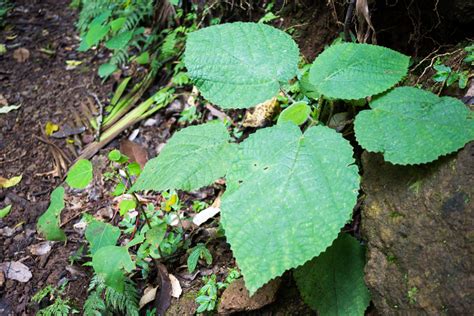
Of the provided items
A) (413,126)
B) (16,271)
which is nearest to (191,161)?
(413,126)

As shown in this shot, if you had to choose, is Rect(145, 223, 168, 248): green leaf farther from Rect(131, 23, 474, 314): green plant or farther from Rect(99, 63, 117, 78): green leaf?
Rect(99, 63, 117, 78): green leaf

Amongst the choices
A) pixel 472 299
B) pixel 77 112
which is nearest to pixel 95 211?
pixel 77 112

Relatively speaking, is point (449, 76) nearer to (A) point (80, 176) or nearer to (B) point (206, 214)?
(B) point (206, 214)

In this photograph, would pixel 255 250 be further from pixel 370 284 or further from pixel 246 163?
pixel 370 284

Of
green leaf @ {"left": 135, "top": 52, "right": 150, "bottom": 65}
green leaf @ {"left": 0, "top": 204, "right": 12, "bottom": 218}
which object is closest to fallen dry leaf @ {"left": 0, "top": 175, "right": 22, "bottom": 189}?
green leaf @ {"left": 0, "top": 204, "right": 12, "bottom": 218}

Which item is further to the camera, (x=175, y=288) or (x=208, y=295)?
(x=175, y=288)

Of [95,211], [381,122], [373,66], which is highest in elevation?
[373,66]

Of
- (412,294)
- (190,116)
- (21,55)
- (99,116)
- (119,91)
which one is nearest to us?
(412,294)
